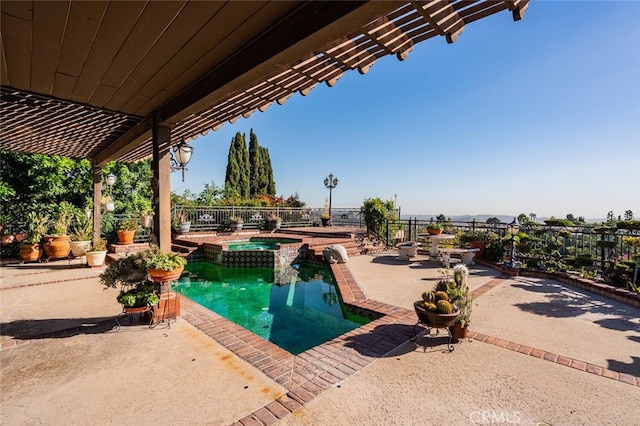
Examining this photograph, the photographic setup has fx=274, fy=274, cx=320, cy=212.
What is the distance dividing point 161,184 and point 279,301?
Result: 3193 millimetres

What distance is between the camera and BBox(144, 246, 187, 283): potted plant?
11.4 ft

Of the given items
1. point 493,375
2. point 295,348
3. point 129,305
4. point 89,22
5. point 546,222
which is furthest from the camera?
point 546,222

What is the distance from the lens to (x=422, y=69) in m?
8.91

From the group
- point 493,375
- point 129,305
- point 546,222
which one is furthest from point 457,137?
point 129,305

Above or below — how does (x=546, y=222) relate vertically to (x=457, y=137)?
below

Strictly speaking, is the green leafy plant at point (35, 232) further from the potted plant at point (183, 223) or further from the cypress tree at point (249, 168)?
the cypress tree at point (249, 168)

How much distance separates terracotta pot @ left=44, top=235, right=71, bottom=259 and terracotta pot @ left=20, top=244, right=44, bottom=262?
20 centimetres

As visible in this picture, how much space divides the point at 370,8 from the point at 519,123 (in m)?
13.8

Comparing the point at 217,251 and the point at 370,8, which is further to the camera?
the point at 217,251

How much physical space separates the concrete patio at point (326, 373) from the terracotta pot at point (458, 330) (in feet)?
0.32

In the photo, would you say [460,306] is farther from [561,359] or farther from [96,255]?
[96,255]

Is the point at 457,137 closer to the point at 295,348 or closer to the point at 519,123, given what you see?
the point at 519,123

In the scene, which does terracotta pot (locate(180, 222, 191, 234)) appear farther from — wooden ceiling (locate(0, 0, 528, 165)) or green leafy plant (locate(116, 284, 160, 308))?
green leafy plant (locate(116, 284, 160, 308))

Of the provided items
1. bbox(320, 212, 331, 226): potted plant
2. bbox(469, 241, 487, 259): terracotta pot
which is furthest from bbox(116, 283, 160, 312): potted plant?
bbox(320, 212, 331, 226): potted plant
